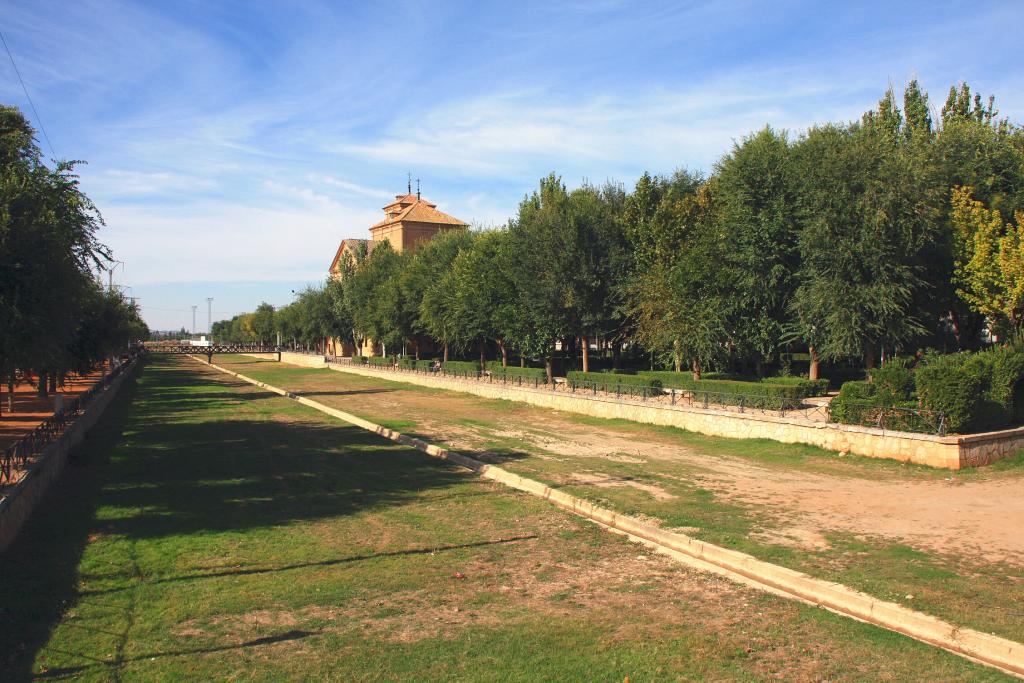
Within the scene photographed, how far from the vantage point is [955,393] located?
18141mm

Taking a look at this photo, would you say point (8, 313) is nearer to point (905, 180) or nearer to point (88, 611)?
point (88, 611)

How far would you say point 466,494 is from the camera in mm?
15773

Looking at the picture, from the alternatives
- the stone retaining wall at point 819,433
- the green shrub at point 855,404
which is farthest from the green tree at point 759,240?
the green shrub at point 855,404

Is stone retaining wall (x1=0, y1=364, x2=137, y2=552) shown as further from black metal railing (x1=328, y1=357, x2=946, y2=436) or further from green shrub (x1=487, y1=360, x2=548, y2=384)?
green shrub (x1=487, y1=360, x2=548, y2=384)

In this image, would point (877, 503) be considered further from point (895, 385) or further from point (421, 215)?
point (421, 215)

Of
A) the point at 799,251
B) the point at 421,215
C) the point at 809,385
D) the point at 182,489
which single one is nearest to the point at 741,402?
the point at 809,385

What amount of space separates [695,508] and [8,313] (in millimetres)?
15128

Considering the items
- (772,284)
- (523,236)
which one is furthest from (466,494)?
(523,236)

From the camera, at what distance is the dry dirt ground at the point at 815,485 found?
11.7m

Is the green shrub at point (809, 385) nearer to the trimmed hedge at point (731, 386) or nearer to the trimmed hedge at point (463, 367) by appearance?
the trimmed hedge at point (731, 386)

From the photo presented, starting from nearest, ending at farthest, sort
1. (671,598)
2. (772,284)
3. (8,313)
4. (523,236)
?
(671,598)
(8,313)
(772,284)
(523,236)

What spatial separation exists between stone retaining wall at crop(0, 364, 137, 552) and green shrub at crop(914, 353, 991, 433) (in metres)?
20.8

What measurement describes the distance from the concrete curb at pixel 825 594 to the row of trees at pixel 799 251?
738 inches

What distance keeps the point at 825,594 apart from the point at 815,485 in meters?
7.93
